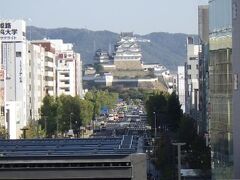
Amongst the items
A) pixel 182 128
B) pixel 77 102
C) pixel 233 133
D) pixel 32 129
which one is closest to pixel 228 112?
pixel 233 133

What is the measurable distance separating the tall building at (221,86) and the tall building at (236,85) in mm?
1154

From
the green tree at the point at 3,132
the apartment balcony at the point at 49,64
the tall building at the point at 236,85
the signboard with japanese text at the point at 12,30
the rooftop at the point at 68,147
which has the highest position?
the signboard with japanese text at the point at 12,30

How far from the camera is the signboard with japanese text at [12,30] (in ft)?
281

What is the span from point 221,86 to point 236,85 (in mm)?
4297

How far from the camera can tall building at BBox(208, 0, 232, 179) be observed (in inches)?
1174

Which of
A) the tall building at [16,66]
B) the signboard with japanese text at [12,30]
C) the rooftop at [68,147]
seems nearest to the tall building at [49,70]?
the signboard with japanese text at [12,30]

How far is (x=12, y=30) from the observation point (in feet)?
285

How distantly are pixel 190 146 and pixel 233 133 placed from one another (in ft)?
90.6

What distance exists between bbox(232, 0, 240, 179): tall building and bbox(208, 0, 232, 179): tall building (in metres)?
1.15

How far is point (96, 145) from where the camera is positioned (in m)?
27.4

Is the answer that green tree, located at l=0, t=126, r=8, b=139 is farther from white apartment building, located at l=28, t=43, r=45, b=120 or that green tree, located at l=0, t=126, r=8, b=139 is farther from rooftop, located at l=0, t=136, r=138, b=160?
rooftop, located at l=0, t=136, r=138, b=160

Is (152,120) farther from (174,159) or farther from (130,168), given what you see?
(130,168)

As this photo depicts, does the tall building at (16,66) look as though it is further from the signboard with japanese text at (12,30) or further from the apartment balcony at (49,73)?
the apartment balcony at (49,73)

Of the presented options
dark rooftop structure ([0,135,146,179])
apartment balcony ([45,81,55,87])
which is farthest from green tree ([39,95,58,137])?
dark rooftop structure ([0,135,146,179])
